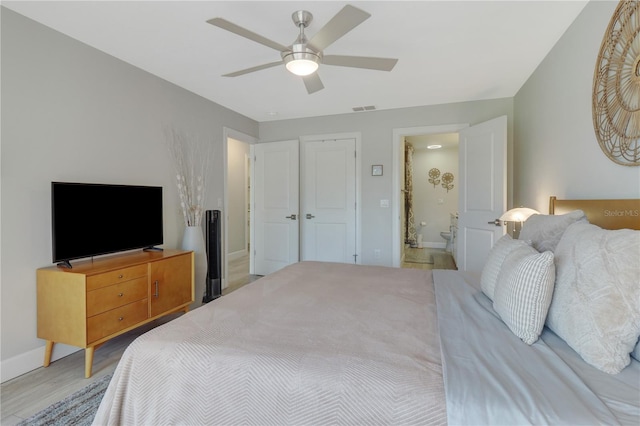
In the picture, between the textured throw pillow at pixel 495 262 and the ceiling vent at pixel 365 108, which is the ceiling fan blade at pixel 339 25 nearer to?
the textured throw pillow at pixel 495 262

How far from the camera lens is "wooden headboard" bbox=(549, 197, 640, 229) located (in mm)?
1479

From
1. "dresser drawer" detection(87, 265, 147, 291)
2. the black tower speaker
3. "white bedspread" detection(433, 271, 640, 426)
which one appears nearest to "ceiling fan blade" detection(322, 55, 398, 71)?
"white bedspread" detection(433, 271, 640, 426)

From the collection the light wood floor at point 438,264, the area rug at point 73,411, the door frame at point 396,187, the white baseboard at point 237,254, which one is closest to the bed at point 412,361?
the area rug at point 73,411

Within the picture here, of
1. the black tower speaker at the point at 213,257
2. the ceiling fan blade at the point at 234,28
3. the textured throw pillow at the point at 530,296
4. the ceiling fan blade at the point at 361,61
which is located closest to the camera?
the textured throw pillow at the point at 530,296

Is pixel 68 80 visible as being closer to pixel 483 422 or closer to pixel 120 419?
pixel 120 419

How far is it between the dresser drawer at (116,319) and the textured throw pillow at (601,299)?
2.60m

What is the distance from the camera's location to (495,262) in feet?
5.16

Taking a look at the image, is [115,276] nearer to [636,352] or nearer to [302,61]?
[302,61]

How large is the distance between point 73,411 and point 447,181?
7446 millimetres

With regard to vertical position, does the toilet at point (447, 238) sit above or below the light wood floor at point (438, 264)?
above

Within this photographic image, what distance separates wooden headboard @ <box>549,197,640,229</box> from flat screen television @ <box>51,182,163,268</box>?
334 cm

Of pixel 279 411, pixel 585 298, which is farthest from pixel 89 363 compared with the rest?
pixel 585 298

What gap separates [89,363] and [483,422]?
2.39 metres

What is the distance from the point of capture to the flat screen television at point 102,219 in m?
2.17
